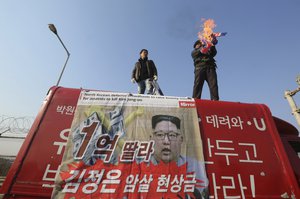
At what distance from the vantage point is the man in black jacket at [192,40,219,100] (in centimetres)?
482

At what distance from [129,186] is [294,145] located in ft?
8.88

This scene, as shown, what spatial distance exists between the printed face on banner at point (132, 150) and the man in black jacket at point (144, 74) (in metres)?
2.70

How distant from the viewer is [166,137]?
8.77 ft

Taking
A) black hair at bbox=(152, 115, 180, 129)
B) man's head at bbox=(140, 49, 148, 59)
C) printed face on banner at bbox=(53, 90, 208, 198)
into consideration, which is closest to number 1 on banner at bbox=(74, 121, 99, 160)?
printed face on banner at bbox=(53, 90, 208, 198)

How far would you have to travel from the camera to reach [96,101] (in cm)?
297

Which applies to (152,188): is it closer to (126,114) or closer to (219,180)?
(219,180)

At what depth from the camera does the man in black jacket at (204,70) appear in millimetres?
4816

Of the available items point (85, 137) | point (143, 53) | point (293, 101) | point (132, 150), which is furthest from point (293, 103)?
point (85, 137)

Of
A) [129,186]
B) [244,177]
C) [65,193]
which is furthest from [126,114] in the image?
[244,177]

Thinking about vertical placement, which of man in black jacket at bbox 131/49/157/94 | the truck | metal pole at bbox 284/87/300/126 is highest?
metal pole at bbox 284/87/300/126

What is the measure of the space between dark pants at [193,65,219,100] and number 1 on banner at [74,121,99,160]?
3.00m

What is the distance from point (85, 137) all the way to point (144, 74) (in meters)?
3.55

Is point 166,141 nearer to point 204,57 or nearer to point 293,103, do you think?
point 204,57

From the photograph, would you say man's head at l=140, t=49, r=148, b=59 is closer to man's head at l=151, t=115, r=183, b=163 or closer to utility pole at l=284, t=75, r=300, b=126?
man's head at l=151, t=115, r=183, b=163
